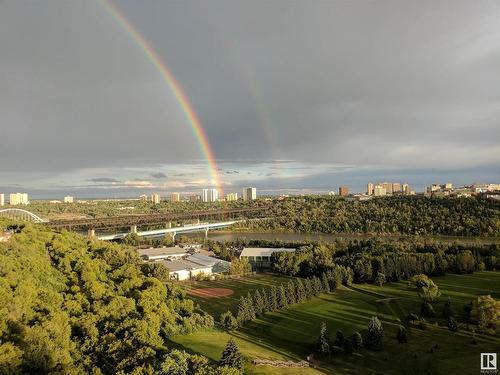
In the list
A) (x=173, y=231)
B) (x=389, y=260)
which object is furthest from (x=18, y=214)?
(x=389, y=260)

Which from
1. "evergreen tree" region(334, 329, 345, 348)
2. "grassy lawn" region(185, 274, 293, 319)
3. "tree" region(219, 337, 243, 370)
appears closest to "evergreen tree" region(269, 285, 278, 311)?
"grassy lawn" region(185, 274, 293, 319)

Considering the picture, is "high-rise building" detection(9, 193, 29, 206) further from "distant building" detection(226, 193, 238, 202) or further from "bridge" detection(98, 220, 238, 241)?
"bridge" detection(98, 220, 238, 241)

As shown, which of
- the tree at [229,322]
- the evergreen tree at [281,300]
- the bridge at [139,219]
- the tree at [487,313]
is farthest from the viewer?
the bridge at [139,219]

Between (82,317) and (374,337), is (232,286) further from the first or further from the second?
(82,317)

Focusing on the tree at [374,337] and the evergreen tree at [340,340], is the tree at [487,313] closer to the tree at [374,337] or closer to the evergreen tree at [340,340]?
the tree at [374,337]

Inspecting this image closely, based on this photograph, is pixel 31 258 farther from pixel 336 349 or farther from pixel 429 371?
pixel 429 371

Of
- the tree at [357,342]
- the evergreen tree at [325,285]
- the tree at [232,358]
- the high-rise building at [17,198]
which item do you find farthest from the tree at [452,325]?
the high-rise building at [17,198]
